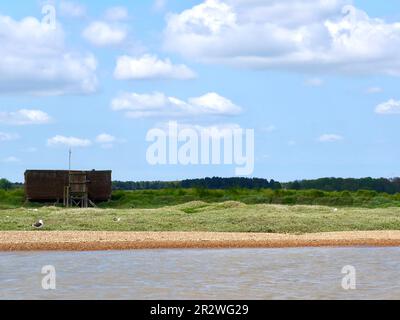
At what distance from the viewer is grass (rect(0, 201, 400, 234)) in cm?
3831

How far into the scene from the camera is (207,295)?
20.2 m

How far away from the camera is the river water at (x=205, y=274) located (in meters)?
20.7

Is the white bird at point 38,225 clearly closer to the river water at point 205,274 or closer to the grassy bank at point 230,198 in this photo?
the river water at point 205,274

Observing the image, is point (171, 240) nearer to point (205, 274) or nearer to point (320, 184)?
point (205, 274)

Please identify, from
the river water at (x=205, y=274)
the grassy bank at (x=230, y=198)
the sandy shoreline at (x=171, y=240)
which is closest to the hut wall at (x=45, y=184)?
the grassy bank at (x=230, y=198)

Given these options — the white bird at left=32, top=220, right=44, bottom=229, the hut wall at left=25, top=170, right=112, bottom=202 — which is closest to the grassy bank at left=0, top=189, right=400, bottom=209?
the hut wall at left=25, top=170, right=112, bottom=202

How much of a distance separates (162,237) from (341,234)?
8.65 m

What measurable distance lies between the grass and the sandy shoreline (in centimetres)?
224

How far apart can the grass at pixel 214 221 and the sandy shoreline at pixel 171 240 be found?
2.24 meters

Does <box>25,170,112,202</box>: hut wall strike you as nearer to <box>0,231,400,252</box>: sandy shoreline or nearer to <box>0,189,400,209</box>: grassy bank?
<box>0,189,400,209</box>: grassy bank
